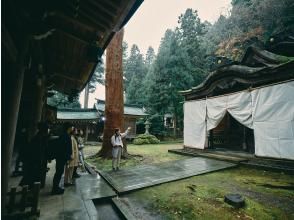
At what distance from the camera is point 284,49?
16422mm

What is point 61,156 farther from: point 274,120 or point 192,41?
point 192,41

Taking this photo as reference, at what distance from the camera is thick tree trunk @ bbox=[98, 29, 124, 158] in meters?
12.8

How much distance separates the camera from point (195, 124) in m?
14.9

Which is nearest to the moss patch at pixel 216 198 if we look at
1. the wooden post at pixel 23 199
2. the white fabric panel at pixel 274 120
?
the white fabric panel at pixel 274 120

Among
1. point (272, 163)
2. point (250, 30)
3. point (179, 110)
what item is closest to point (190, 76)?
point (179, 110)

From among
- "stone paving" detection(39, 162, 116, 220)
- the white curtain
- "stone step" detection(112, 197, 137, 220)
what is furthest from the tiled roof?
"stone step" detection(112, 197, 137, 220)

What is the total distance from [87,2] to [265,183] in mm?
8072

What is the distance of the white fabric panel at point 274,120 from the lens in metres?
9.16

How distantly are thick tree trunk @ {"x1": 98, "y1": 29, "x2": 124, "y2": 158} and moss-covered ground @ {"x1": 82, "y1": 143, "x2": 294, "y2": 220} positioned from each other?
243 inches

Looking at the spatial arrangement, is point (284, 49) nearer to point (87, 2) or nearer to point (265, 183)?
point (265, 183)

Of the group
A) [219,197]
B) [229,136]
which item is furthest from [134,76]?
[219,197]

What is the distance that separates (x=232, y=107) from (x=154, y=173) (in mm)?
6423

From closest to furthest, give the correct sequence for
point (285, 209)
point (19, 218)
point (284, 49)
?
point (19, 218) < point (285, 209) < point (284, 49)

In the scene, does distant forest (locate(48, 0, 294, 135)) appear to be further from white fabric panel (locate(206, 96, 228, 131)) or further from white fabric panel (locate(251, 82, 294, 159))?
white fabric panel (locate(251, 82, 294, 159))
